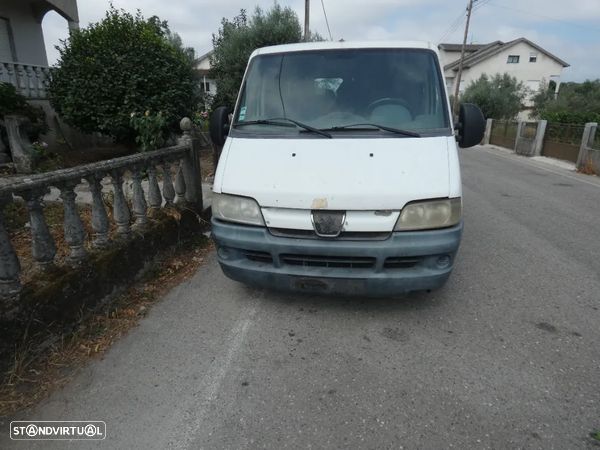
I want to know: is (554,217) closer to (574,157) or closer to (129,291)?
(129,291)

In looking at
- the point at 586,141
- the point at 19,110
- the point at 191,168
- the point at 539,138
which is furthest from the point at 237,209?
the point at 539,138

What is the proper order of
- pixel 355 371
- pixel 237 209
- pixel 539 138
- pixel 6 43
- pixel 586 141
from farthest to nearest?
pixel 539 138 → pixel 586 141 → pixel 6 43 → pixel 237 209 → pixel 355 371

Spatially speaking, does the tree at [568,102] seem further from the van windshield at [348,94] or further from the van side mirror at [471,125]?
the van windshield at [348,94]

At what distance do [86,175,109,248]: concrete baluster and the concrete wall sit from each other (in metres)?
10.8

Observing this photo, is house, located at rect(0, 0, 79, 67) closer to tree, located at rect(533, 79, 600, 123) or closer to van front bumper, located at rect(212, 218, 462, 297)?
van front bumper, located at rect(212, 218, 462, 297)

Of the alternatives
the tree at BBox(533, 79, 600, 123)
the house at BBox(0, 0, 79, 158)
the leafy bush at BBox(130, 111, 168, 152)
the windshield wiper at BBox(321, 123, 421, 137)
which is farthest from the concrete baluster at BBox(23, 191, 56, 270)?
the tree at BBox(533, 79, 600, 123)

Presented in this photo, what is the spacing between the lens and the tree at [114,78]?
23.2 feet

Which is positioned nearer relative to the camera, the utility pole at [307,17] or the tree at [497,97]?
the utility pole at [307,17]

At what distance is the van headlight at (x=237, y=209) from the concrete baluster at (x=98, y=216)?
0.96 meters

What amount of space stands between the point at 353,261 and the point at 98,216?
2.09 meters

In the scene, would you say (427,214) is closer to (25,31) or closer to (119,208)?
(119,208)

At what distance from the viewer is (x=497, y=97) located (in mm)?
29656

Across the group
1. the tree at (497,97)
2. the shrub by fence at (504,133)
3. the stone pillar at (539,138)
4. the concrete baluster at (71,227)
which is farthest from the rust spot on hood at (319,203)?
the tree at (497,97)

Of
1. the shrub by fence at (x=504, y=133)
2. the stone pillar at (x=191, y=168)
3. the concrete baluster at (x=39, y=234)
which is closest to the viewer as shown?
the concrete baluster at (x=39, y=234)
